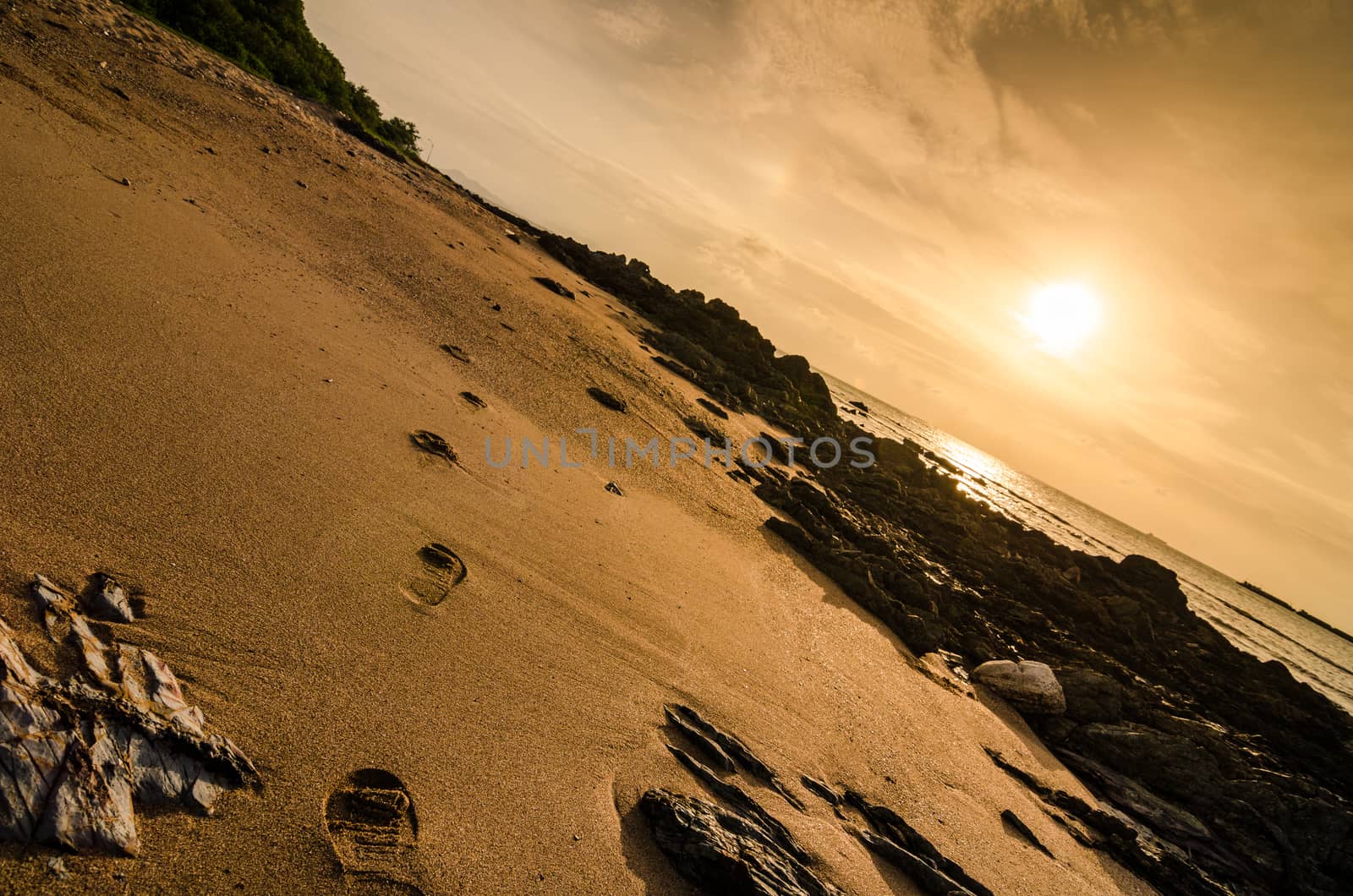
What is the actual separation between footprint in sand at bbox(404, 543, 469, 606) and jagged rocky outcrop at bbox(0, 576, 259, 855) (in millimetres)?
2073

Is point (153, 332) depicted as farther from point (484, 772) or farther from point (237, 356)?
point (484, 772)

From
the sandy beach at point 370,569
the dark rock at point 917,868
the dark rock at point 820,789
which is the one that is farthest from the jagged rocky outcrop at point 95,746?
the dark rock at point 917,868

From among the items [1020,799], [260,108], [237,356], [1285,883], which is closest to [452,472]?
[237,356]

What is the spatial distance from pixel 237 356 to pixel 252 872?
6875mm

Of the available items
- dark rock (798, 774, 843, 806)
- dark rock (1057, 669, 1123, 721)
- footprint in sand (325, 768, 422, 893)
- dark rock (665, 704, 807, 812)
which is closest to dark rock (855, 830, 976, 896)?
dark rock (798, 774, 843, 806)

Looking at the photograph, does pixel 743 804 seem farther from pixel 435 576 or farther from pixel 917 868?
pixel 435 576

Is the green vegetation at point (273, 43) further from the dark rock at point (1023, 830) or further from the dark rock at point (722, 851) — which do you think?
the dark rock at point (1023, 830)

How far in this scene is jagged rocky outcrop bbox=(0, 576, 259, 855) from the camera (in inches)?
98.5

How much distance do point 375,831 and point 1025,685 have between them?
41.6 ft

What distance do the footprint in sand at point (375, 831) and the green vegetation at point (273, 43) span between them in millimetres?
31473

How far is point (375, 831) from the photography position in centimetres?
334

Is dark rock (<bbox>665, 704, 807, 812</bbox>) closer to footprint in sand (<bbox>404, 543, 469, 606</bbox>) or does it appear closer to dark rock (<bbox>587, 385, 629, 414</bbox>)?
footprint in sand (<bbox>404, 543, 469, 606</bbox>)

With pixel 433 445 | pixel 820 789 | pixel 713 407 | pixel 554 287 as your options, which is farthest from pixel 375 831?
pixel 554 287

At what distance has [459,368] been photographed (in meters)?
11.4
